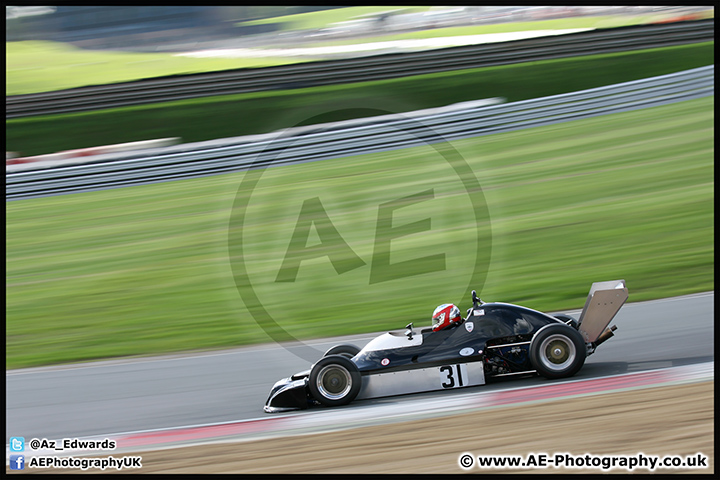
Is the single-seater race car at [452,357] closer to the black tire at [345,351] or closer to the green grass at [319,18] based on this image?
the black tire at [345,351]

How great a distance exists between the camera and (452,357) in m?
5.89

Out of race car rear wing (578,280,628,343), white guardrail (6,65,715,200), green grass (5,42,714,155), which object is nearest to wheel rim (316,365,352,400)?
race car rear wing (578,280,628,343)

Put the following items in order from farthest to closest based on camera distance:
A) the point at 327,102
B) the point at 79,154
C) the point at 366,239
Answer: the point at 327,102
the point at 79,154
the point at 366,239

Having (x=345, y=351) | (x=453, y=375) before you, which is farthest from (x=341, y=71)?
(x=453, y=375)

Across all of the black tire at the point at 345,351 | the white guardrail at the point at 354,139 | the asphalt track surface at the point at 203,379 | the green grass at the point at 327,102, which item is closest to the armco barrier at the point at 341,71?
the green grass at the point at 327,102

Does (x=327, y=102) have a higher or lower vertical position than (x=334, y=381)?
higher

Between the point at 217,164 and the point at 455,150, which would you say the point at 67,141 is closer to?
the point at 217,164

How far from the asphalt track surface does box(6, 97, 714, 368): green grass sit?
0.53 meters

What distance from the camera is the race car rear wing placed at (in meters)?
5.99

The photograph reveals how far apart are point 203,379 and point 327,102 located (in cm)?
1039

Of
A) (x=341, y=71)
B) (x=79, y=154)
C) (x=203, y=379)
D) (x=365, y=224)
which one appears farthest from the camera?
(x=341, y=71)

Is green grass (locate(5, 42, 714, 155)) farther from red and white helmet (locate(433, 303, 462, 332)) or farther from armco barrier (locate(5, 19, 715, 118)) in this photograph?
red and white helmet (locate(433, 303, 462, 332))

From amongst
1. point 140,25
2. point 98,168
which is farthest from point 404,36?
point 98,168

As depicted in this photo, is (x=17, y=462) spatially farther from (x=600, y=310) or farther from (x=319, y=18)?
(x=319, y=18)
